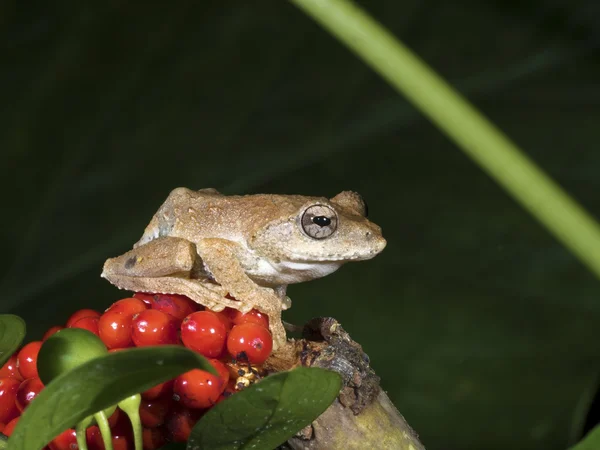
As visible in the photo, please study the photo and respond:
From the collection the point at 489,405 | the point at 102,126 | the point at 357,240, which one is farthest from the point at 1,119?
the point at 489,405

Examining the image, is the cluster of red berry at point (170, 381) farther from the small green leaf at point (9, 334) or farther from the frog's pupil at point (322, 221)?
the frog's pupil at point (322, 221)

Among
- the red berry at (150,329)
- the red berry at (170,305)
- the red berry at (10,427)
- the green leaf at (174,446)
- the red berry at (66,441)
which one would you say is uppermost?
the red berry at (170,305)

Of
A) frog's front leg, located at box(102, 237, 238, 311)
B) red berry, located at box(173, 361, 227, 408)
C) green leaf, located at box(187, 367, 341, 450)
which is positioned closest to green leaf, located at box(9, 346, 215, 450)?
green leaf, located at box(187, 367, 341, 450)

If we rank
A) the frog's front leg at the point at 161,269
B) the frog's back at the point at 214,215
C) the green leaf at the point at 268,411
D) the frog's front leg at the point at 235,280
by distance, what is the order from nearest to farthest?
the green leaf at the point at 268,411 → the frog's front leg at the point at 235,280 → the frog's front leg at the point at 161,269 → the frog's back at the point at 214,215

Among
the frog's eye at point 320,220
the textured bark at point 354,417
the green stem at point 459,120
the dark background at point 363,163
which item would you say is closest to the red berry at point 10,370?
the textured bark at point 354,417

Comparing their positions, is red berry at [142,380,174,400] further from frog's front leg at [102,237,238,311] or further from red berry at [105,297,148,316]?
frog's front leg at [102,237,238,311]

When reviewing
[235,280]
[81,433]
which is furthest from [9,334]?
[235,280]

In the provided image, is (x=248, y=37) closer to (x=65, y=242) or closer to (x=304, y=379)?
(x=65, y=242)
